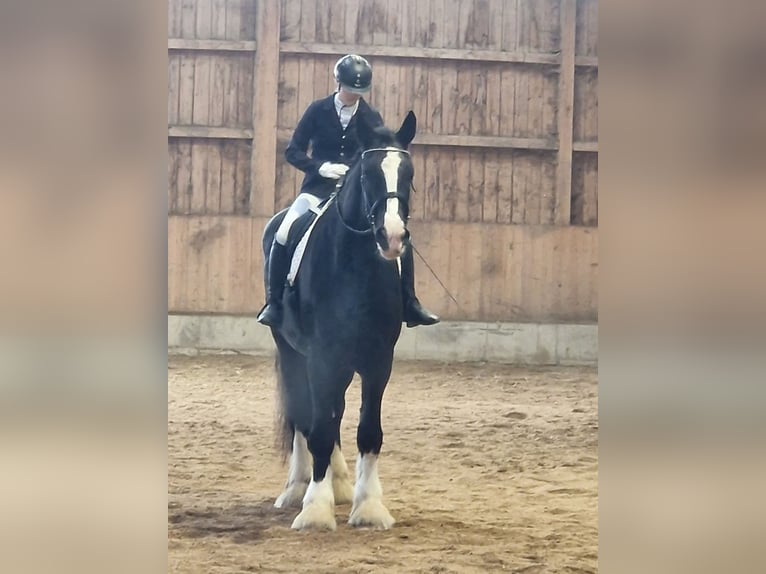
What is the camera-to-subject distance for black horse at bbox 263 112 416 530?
1952 millimetres

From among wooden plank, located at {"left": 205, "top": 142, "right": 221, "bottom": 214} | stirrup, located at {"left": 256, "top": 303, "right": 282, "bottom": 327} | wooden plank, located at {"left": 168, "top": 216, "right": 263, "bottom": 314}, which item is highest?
wooden plank, located at {"left": 205, "top": 142, "right": 221, "bottom": 214}

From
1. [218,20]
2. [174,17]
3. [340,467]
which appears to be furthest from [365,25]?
[340,467]

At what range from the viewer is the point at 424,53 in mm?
2018

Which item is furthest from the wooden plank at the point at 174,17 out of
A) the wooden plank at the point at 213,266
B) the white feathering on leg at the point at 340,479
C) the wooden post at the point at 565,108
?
the white feathering on leg at the point at 340,479

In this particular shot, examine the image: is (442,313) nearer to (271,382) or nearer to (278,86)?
(271,382)

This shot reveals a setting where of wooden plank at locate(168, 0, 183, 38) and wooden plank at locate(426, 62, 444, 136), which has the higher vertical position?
wooden plank at locate(168, 0, 183, 38)

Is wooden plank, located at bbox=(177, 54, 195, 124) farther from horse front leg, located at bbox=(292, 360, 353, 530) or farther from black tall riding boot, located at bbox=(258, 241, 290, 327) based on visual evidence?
horse front leg, located at bbox=(292, 360, 353, 530)

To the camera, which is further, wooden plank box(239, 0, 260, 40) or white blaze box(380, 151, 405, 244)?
wooden plank box(239, 0, 260, 40)

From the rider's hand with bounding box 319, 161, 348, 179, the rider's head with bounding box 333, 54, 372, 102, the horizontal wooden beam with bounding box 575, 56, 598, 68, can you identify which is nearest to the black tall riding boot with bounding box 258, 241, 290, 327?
the rider's hand with bounding box 319, 161, 348, 179

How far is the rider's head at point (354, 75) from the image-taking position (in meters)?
1.99

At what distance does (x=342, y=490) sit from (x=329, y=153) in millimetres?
801
